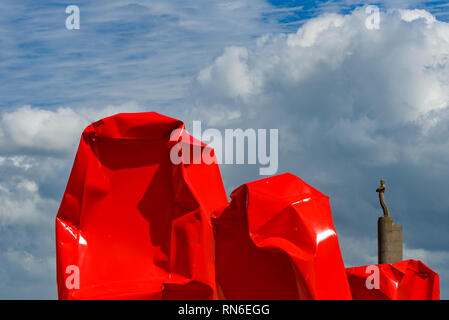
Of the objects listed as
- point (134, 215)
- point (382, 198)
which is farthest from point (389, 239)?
point (134, 215)

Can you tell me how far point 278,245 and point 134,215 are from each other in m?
1.78

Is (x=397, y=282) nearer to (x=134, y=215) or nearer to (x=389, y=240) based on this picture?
(x=134, y=215)

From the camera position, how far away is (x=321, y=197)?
7.82 meters

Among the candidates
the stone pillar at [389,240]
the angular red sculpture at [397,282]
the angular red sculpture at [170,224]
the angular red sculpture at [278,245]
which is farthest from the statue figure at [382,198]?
the angular red sculpture at [278,245]

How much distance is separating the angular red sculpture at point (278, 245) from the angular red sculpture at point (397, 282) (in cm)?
385

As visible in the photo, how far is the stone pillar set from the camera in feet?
57.2

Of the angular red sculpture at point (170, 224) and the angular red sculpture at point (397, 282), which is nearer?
the angular red sculpture at point (170, 224)

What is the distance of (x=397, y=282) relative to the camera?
11.6 meters

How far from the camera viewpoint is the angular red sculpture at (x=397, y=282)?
11.2 metres

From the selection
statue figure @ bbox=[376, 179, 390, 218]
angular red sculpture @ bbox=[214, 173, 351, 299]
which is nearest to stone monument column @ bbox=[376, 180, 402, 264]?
statue figure @ bbox=[376, 179, 390, 218]

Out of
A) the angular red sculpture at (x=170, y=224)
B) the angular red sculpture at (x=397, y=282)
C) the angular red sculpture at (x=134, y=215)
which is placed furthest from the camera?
the angular red sculpture at (x=397, y=282)

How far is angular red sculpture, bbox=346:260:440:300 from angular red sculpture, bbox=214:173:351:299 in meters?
3.85

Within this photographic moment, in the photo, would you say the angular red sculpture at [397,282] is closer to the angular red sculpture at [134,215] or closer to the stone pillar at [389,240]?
the angular red sculpture at [134,215]
